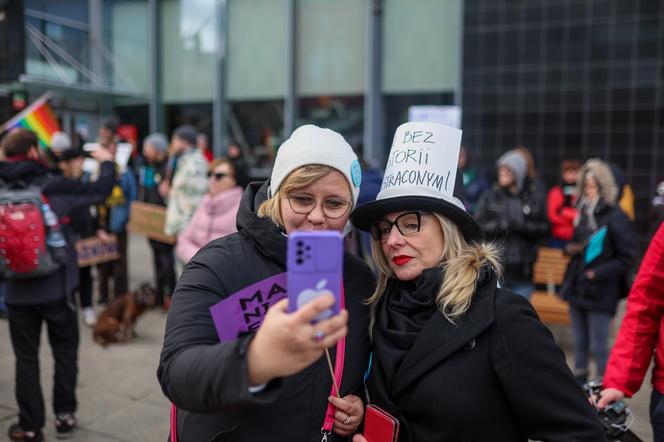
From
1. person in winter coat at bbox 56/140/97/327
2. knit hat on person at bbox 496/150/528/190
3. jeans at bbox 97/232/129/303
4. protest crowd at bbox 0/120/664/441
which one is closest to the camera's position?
protest crowd at bbox 0/120/664/441

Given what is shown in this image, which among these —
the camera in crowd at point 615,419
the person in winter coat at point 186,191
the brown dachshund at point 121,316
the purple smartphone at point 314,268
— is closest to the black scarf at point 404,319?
the purple smartphone at point 314,268

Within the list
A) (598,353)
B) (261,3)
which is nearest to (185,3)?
(261,3)

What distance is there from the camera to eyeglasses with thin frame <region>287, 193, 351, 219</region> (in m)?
1.60

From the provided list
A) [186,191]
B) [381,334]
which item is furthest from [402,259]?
[186,191]

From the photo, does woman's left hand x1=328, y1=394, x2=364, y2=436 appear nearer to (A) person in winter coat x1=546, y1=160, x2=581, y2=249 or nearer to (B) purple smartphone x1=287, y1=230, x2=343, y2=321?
(B) purple smartphone x1=287, y1=230, x2=343, y2=321

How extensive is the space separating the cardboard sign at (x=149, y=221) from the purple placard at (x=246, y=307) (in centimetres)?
514

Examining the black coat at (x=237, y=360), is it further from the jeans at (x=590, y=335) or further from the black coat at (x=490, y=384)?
the jeans at (x=590, y=335)

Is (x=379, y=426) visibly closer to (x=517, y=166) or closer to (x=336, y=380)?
(x=336, y=380)

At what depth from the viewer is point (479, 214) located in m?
5.61

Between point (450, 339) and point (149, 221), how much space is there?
544 cm

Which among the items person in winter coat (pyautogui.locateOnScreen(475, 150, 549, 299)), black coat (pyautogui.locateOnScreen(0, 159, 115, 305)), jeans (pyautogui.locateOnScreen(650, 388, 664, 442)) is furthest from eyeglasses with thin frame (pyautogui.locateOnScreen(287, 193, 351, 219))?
person in winter coat (pyautogui.locateOnScreen(475, 150, 549, 299))

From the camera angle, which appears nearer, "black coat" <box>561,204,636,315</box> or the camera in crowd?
the camera in crowd

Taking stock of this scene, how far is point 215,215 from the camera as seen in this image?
5070 millimetres

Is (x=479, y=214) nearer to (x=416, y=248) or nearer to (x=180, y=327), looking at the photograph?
(x=416, y=248)
